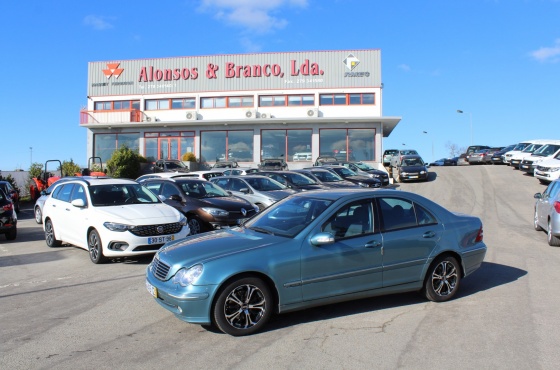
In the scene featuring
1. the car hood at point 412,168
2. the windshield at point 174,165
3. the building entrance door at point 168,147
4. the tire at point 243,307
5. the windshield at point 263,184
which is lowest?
the tire at point 243,307

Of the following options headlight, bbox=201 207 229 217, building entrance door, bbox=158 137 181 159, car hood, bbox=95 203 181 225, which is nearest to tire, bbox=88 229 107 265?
car hood, bbox=95 203 181 225

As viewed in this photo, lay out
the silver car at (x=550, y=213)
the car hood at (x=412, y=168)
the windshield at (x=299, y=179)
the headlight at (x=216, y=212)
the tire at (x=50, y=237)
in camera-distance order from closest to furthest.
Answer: the silver car at (x=550, y=213), the tire at (x=50, y=237), the headlight at (x=216, y=212), the windshield at (x=299, y=179), the car hood at (x=412, y=168)

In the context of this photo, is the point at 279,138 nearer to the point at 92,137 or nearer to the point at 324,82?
the point at 324,82

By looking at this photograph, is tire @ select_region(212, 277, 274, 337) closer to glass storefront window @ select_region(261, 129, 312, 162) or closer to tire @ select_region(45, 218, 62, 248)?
tire @ select_region(45, 218, 62, 248)

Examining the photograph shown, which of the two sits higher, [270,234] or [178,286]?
[270,234]

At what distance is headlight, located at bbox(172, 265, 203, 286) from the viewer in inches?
201

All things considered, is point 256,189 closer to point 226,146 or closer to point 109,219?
point 109,219

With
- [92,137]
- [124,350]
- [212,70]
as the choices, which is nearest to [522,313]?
[124,350]

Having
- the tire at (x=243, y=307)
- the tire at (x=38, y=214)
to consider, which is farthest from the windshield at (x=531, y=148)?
the tire at (x=243, y=307)

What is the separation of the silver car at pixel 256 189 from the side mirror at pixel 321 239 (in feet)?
30.8

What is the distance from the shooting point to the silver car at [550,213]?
10523mm

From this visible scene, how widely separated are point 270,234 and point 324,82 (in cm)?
3229

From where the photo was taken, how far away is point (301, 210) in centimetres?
623

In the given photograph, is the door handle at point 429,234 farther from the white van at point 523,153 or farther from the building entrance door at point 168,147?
the building entrance door at point 168,147
